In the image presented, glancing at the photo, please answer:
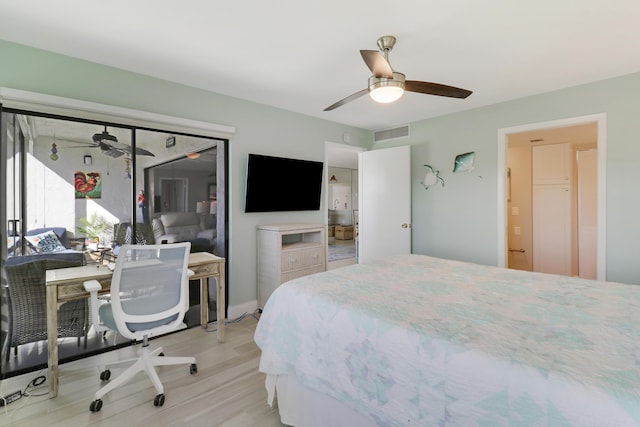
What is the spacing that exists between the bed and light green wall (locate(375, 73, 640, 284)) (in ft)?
4.65

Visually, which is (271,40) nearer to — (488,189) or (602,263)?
(488,189)

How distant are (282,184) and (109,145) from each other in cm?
177

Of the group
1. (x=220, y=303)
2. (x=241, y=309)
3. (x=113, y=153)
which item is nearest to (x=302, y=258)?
(x=241, y=309)

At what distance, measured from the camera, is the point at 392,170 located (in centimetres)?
448

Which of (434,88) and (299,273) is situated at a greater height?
(434,88)

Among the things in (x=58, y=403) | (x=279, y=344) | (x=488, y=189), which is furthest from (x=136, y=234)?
(x=488, y=189)

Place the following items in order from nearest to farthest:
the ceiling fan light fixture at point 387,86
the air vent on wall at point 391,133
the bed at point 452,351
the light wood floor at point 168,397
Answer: the bed at point 452,351 → the light wood floor at point 168,397 → the ceiling fan light fixture at point 387,86 → the air vent on wall at point 391,133

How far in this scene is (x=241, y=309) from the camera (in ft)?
11.8

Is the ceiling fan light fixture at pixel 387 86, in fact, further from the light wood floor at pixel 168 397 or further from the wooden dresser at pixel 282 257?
the light wood floor at pixel 168 397

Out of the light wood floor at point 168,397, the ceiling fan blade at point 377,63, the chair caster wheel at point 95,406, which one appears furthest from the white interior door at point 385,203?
the chair caster wheel at point 95,406

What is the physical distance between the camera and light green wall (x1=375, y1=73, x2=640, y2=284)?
9.86 ft

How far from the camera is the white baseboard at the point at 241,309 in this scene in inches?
138

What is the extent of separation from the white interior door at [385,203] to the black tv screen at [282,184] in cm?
83

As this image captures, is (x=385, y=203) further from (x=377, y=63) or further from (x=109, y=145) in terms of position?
(x=109, y=145)
